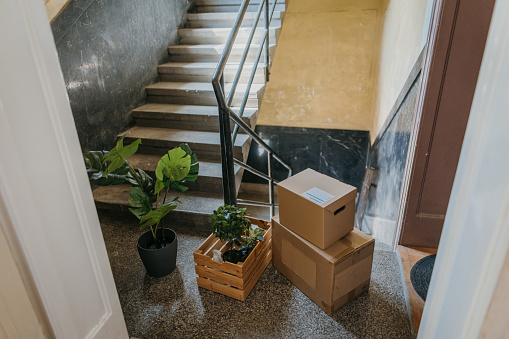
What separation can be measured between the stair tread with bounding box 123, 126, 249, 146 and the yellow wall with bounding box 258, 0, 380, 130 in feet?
6.17

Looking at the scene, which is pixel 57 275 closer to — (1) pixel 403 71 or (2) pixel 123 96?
(2) pixel 123 96

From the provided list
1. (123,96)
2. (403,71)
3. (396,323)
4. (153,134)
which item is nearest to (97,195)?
(153,134)

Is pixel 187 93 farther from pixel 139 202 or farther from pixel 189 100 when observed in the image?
pixel 139 202

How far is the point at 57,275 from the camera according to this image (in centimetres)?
121

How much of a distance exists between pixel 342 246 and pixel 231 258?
2.05 ft

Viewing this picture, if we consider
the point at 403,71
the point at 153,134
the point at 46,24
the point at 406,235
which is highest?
the point at 46,24

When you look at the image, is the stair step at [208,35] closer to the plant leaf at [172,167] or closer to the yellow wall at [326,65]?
the yellow wall at [326,65]

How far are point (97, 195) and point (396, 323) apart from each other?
2.39 m

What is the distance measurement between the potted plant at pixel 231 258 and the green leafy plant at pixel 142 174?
0.29m

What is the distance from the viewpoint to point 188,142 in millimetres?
3059

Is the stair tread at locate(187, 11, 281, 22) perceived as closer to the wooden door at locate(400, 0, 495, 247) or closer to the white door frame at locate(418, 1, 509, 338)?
the wooden door at locate(400, 0, 495, 247)

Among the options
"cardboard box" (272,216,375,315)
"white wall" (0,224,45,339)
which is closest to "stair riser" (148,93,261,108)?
"cardboard box" (272,216,375,315)

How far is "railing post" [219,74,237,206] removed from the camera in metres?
2.12

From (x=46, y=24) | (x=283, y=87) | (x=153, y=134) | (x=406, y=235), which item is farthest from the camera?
(x=283, y=87)
